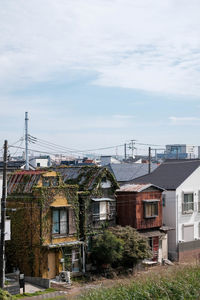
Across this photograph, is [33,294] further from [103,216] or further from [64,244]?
[103,216]

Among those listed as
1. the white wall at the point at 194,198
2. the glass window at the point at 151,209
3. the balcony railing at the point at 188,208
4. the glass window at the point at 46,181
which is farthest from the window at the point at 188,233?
the glass window at the point at 46,181

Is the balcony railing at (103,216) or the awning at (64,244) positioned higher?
the balcony railing at (103,216)

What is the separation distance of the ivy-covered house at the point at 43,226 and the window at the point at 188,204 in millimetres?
12403

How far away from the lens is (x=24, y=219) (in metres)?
36.1

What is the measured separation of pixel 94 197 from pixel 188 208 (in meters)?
11.3

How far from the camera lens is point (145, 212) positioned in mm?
41406

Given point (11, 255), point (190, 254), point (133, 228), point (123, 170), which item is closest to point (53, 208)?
point (11, 255)

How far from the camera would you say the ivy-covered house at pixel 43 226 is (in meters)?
35.2

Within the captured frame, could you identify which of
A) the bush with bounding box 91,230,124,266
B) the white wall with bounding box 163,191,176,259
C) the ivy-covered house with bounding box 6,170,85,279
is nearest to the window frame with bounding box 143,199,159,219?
the white wall with bounding box 163,191,176,259

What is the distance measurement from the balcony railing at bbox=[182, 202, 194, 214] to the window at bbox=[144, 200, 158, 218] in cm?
401

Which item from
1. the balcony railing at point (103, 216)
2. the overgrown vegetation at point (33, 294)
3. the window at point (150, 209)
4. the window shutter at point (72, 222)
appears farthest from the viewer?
the window at point (150, 209)

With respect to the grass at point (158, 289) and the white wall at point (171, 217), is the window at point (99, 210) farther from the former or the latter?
the grass at point (158, 289)

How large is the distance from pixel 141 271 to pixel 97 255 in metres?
3.86

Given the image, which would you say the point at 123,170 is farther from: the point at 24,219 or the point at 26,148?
the point at 24,219
